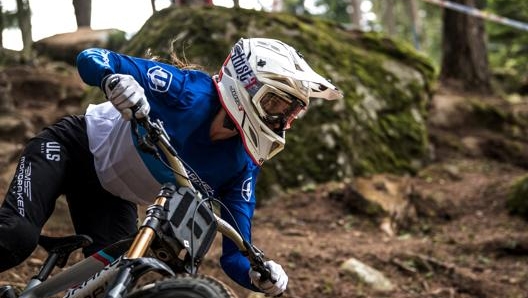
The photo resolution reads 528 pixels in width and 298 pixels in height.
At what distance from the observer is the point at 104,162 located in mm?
3650

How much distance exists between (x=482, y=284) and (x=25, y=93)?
28.9ft

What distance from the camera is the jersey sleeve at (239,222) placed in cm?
356

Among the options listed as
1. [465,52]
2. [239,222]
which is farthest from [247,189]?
[465,52]

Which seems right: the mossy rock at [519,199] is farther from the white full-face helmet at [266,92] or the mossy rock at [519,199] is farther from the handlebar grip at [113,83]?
the handlebar grip at [113,83]

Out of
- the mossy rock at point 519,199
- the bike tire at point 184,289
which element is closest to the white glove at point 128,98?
the bike tire at point 184,289

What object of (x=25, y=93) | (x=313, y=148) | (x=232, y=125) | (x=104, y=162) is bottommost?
(x=25, y=93)

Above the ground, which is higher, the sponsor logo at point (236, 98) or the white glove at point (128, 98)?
the white glove at point (128, 98)

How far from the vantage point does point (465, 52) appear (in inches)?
528

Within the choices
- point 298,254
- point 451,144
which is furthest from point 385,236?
point 451,144

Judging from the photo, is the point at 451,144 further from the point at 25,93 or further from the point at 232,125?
the point at 232,125

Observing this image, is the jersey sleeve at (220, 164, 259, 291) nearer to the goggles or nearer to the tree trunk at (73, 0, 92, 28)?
the goggles

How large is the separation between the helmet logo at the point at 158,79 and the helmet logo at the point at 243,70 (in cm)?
35

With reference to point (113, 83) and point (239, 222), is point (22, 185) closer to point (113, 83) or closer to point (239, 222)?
point (113, 83)

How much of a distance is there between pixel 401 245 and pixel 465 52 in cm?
712
